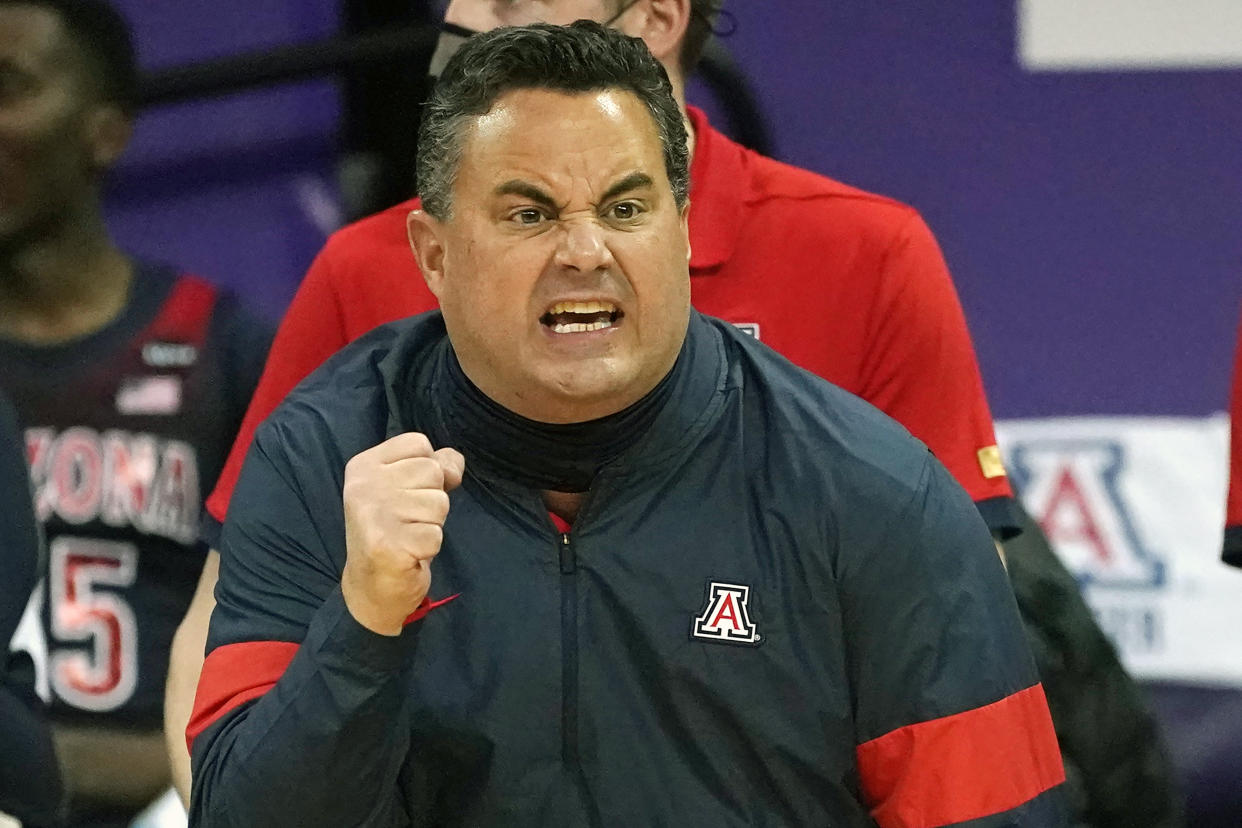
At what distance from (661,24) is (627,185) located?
77 cm

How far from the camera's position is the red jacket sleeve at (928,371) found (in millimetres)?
2188

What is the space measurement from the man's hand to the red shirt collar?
0.78m

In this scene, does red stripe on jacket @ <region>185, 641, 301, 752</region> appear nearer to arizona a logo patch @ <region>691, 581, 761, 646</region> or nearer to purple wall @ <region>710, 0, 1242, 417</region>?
arizona a logo patch @ <region>691, 581, 761, 646</region>

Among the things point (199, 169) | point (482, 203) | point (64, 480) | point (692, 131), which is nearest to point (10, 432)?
point (64, 480)

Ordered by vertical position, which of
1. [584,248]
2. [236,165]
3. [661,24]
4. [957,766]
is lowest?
[957,766]

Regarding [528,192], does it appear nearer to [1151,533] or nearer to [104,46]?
[104,46]

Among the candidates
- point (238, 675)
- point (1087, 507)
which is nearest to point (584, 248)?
point (238, 675)

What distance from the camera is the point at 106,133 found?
118 inches

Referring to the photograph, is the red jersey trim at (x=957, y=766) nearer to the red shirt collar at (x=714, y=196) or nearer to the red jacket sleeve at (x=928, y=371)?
the red jacket sleeve at (x=928, y=371)

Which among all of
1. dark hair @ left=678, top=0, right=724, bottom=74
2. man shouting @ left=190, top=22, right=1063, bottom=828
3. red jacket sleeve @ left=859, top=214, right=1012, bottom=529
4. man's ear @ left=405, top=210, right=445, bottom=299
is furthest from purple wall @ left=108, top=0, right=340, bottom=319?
man shouting @ left=190, top=22, right=1063, bottom=828

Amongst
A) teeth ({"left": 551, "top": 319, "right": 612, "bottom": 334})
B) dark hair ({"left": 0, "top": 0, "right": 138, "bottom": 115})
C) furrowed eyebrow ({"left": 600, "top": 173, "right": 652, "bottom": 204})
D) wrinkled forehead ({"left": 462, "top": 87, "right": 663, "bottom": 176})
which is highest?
dark hair ({"left": 0, "top": 0, "right": 138, "bottom": 115})

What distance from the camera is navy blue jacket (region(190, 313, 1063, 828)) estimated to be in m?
1.62

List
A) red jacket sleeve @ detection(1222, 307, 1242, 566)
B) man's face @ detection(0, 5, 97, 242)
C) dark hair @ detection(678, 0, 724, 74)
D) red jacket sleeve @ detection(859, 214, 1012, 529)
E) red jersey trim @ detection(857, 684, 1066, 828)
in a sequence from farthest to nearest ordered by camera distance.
Answer: man's face @ detection(0, 5, 97, 242) → dark hair @ detection(678, 0, 724, 74) → red jacket sleeve @ detection(1222, 307, 1242, 566) → red jacket sleeve @ detection(859, 214, 1012, 529) → red jersey trim @ detection(857, 684, 1066, 828)

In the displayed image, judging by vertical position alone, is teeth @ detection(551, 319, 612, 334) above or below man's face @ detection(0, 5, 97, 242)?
below
